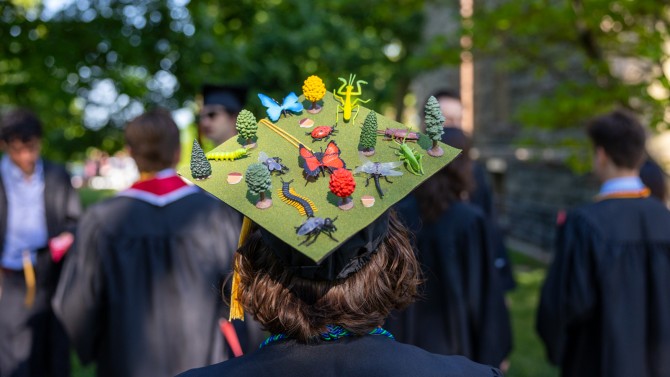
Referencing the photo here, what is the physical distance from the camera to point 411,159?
146 centimetres

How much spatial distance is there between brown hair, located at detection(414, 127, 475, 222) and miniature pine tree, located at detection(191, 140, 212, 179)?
6.11ft

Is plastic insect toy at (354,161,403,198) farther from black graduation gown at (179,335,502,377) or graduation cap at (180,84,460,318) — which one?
black graduation gown at (179,335,502,377)

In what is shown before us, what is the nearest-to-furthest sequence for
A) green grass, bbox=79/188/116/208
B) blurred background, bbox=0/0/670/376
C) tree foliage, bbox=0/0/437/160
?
blurred background, bbox=0/0/670/376, tree foliage, bbox=0/0/437/160, green grass, bbox=79/188/116/208

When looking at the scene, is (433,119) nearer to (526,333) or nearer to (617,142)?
(617,142)

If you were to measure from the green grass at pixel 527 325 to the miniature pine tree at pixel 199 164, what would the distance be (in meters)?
4.32

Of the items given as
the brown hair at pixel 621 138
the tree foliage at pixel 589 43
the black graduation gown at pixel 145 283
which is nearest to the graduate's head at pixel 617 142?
the brown hair at pixel 621 138

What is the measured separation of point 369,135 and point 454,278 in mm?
2000

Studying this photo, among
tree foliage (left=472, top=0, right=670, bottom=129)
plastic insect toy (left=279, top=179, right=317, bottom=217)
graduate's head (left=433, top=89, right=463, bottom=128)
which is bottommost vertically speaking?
plastic insect toy (left=279, top=179, right=317, bottom=217)

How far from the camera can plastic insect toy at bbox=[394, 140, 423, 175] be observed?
145cm

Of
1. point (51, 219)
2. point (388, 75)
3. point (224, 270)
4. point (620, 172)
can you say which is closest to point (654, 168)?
point (620, 172)

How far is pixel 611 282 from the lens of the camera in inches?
124

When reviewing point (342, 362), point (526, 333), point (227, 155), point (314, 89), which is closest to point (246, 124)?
point (227, 155)

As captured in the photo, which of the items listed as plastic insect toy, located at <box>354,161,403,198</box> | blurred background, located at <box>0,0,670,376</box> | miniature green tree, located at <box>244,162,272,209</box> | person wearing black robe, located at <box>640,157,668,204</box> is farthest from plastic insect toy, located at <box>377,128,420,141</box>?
blurred background, located at <box>0,0,670,376</box>

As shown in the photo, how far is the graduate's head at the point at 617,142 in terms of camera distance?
3084mm
